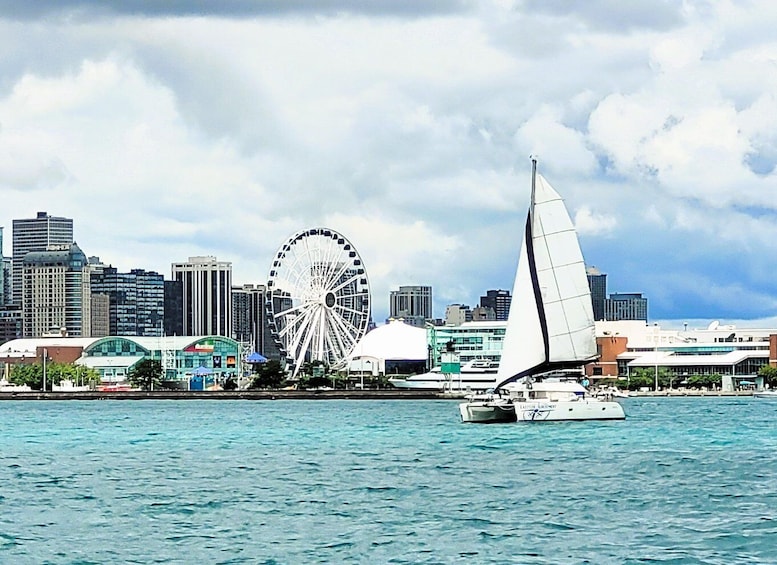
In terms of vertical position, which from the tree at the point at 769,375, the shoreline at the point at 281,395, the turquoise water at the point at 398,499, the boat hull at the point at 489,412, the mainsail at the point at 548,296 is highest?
the mainsail at the point at 548,296

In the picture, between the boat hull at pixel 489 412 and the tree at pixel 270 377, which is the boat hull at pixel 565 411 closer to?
the boat hull at pixel 489 412

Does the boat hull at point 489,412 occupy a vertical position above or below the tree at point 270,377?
below

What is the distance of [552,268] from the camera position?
77812 millimetres

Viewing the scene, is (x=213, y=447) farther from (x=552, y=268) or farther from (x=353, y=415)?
(x=353, y=415)

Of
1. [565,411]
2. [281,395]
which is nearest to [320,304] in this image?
[281,395]

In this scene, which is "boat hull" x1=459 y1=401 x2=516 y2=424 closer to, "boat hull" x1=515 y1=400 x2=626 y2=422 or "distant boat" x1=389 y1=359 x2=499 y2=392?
"boat hull" x1=515 y1=400 x2=626 y2=422

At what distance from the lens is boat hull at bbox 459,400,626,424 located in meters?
76.2

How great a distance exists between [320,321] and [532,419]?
292 feet

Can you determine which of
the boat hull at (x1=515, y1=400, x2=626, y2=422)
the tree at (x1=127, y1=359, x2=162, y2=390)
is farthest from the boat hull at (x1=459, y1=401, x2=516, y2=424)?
the tree at (x1=127, y1=359, x2=162, y2=390)

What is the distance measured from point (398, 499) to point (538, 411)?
3734cm

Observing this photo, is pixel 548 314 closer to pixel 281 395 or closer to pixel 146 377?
pixel 281 395

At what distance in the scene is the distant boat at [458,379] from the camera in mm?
185000

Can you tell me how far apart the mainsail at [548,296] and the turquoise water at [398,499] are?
756 cm

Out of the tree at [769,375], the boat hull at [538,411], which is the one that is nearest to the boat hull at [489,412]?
the boat hull at [538,411]
